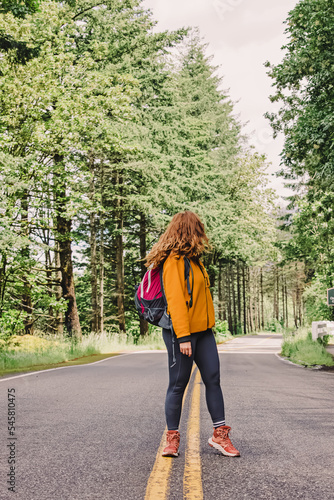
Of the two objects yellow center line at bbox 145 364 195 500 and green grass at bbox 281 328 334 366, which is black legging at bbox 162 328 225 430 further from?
green grass at bbox 281 328 334 366

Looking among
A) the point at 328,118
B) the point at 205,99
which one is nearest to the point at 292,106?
the point at 328,118

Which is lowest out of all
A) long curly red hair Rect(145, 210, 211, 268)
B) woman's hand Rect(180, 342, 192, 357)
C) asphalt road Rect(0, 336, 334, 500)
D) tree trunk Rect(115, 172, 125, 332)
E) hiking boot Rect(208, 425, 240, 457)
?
asphalt road Rect(0, 336, 334, 500)

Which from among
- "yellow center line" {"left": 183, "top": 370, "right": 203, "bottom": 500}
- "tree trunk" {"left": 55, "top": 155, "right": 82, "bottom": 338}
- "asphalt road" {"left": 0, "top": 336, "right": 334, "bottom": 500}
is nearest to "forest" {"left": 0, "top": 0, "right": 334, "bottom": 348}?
"tree trunk" {"left": 55, "top": 155, "right": 82, "bottom": 338}

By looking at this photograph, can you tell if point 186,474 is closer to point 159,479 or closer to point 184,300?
point 159,479

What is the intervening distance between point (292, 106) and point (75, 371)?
11.7 meters

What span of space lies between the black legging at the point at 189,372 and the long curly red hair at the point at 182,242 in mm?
644

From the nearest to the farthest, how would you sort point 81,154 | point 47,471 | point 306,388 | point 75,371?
point 47,471 < point 306,388 < point 75,371 < point 81,154

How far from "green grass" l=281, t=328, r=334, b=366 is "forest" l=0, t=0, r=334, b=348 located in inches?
163

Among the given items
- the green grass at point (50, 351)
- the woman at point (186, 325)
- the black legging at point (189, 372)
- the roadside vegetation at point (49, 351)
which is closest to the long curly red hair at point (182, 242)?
the woman at point (186, 325)

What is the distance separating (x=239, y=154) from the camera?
1747 inches

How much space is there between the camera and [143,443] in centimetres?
484

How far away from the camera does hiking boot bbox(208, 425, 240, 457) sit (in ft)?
14.2

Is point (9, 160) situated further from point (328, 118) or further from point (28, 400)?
point (28, 400)

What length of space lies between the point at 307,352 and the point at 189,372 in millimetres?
13210
